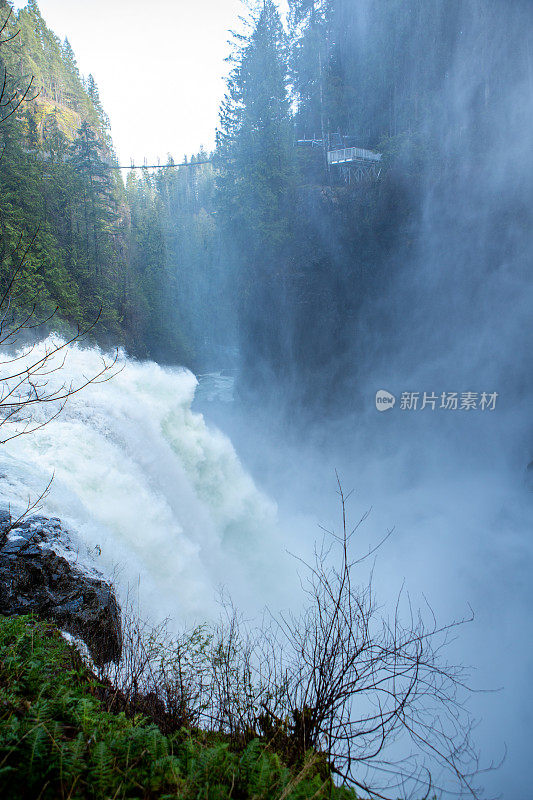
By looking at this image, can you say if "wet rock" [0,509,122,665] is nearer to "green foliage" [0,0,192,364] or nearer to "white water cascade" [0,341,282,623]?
"white water cascade" [0,341,282,623]

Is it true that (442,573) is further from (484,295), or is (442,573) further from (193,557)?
(484,295)

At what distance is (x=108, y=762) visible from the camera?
6.61 feet

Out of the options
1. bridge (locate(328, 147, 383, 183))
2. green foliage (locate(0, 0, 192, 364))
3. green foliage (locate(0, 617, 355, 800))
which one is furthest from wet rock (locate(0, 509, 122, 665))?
bridge (locate(328, 147, 383, 183))

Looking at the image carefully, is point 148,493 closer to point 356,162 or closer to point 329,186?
point 329,186

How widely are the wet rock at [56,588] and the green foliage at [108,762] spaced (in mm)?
2125

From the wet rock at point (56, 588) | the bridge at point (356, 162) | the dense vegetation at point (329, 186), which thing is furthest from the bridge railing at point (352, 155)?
the wet rock at point (56, 588)

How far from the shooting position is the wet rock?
479 centimetres

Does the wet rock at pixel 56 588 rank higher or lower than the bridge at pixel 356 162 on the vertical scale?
lower

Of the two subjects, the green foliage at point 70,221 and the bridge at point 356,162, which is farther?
the bridge at point 356,162

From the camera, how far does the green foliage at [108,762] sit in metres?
1.89

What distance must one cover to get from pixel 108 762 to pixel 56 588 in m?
3.59

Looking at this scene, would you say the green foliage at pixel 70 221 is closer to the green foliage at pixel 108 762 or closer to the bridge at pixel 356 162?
the green foliage at pixel 108 762

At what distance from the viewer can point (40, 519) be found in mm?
5738

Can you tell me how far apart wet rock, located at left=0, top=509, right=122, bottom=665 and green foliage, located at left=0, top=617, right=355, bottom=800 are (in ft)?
6.97
